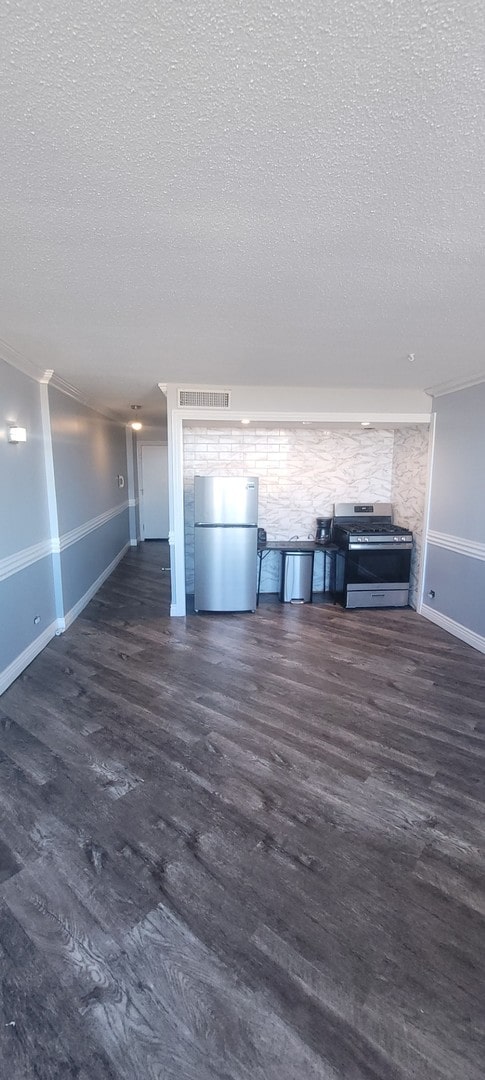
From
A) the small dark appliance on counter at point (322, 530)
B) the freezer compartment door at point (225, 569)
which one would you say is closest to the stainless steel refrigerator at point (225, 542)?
the freezer compartment door at point (225, 569)

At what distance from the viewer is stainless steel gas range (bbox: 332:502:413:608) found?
4.61m

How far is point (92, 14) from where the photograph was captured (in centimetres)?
73

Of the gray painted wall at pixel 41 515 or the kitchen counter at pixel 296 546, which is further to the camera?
the kitchen counter at pixel 296 546

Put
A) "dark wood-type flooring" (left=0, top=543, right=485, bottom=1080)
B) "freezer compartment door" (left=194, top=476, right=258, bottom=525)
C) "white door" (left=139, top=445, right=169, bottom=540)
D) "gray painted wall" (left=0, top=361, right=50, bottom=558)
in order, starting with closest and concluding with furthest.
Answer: "dark wood-type flooring" (left=0, top=543, right=485, bottom=1080) < "gray painted wall" (left=0, top=361, right=50, bottom=558) < "freezer compartment door" (left=194, top=476, right=258, bottom=525) < "white door" (left=139, top=445, right=169, bottom=540)

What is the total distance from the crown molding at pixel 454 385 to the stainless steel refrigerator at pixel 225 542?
1.93 m

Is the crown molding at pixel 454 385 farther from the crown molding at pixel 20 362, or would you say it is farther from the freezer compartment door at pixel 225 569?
the crown molding at pixel 20 362

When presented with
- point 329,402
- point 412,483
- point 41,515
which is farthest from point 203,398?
point 412,483

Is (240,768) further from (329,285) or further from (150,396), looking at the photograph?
(150,396)

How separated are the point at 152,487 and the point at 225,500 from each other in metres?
4.66

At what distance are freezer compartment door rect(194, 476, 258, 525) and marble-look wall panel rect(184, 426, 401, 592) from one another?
75 cm

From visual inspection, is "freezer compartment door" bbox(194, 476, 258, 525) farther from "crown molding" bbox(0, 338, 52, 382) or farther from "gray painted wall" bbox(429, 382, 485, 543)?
"gray painted wall" bbox(429, 382, 485, 543)

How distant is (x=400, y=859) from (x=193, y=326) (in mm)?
2699

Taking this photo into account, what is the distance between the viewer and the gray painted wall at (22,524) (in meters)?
2.91

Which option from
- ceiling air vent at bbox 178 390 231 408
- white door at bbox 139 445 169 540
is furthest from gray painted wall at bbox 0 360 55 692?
white door at bbox 139 445 169 540
